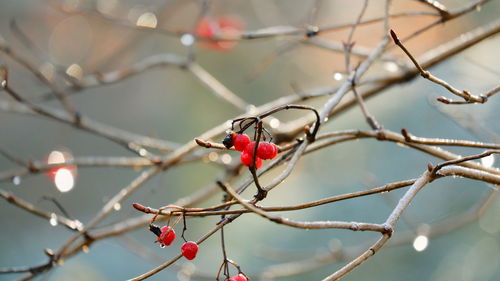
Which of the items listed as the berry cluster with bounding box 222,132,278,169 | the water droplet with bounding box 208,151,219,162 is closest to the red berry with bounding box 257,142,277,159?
the berry cluster with bounding box 222,132,278,169

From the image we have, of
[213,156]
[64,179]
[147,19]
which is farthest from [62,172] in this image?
[147,19]

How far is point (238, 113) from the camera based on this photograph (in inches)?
155

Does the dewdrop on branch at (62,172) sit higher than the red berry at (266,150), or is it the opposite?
the dewdrop on branch at (62,172)

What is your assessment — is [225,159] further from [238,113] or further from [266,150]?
[238,113]

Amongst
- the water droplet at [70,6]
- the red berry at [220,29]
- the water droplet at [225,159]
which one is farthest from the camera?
the red berry at [220,29]

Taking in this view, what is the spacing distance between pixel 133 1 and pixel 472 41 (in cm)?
401

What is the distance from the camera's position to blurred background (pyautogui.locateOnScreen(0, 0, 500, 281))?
2.13m

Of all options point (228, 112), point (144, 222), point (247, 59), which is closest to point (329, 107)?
point (144, 222)

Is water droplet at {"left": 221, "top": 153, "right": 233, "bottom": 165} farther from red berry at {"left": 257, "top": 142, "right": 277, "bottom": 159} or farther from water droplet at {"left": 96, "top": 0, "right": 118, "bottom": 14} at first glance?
red berry at {"left": 257, "top": 142, "right": 277, "bottom": 159}

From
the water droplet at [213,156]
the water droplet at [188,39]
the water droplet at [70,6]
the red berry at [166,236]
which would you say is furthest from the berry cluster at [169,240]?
the water droplet at [70,6]

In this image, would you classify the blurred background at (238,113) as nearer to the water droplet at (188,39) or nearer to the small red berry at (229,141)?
the water droplet at (188,39)

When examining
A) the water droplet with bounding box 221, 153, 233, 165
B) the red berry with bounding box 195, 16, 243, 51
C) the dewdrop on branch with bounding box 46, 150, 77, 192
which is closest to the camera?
the dewdrop on branch with bounding box 46, 150, 77, 192

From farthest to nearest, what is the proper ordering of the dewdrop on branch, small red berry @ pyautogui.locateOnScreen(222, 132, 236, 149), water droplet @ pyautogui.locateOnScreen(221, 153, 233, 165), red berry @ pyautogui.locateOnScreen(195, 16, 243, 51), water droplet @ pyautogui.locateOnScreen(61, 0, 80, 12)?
1. red berry @ pyautogui.locateOnScreen(195, 16, 243, 51)
2. water droplet @ pyautogui.locateOnScreen(61, 0, 80, 12)
3. water droplet @ pyautogui.locateOnScreen(221, 153, 233, 165)
4. the dewdrop on branch
5. small red berry @ pyautogui.locateOnScreen(222, 132, 236, 149)

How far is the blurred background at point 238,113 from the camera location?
2.13 m
